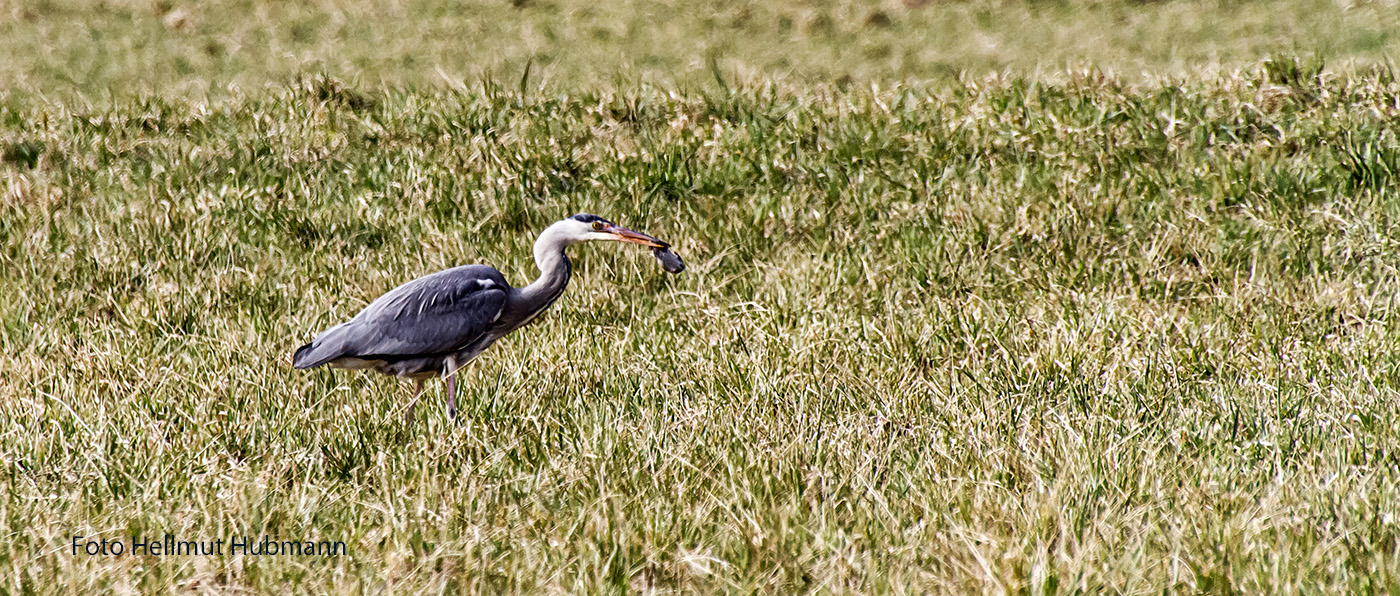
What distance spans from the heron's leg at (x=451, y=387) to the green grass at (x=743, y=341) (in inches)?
2.8

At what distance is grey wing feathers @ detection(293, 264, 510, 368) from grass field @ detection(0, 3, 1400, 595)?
0.63ft

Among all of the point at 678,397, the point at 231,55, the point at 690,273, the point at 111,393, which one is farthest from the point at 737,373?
the point at 231,55

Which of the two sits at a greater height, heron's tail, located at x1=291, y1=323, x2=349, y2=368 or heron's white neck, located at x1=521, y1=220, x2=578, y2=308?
heron's white neck, located at x1=521, y1=220, x2=578, y2=308

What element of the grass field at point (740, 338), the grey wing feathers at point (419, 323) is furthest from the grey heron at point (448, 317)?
the grass field at point (740, 338)

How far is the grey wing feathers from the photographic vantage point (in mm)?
4195

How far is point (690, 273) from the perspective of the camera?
5.93 meters

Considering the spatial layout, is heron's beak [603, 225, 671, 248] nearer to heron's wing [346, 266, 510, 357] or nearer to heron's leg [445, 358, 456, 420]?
heron's wing [346, 266, 510, 357]

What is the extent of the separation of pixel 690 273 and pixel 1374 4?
850 centimetres

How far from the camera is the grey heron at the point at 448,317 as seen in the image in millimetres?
4199

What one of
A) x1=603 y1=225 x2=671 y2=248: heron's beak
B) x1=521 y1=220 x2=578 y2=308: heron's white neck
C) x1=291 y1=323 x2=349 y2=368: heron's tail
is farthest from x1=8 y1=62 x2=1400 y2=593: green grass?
x1=603 y1=225 x2=671 y2=248: heron's beak

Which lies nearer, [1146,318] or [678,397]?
[678,397]

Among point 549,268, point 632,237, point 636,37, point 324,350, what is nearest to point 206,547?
point 324,350

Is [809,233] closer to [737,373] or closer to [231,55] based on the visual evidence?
[737,373]

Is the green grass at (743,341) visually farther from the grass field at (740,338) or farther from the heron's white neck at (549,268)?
the heron's white neck at (549,268)
